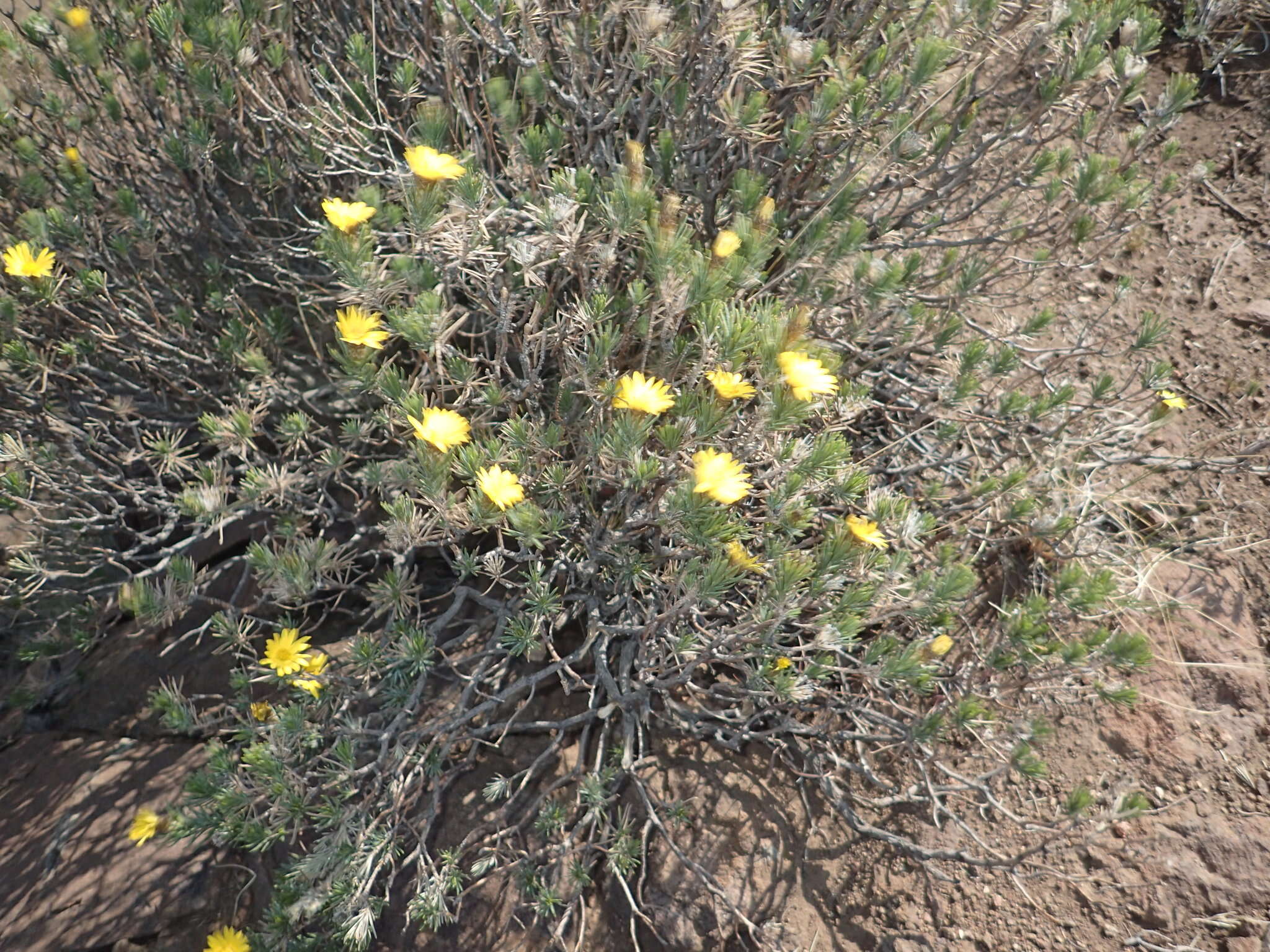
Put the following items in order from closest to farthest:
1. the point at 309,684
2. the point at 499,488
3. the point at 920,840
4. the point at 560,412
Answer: the point at 499,488
the point at 309,684
the point at 560,412
the point at 920,840

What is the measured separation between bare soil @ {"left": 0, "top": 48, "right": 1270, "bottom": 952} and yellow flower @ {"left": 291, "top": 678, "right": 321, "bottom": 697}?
0.72 m

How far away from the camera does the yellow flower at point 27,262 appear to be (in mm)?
2264

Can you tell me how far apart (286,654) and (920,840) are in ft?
6.00

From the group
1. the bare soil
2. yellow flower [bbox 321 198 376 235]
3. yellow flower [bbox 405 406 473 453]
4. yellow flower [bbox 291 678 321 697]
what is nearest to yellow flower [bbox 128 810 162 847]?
the bare soil

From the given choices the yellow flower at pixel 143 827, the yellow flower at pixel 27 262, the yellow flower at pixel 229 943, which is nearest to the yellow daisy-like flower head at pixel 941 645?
the yellow flower at pixel 229 943

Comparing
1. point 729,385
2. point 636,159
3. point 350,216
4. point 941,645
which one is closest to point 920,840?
point 941,645

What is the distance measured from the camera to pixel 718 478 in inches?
68.9

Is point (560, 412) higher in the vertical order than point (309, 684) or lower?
higher

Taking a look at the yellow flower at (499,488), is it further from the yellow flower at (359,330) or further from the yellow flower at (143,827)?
the yellow flower at (143,827)

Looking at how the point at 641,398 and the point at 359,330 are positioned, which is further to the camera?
the point at 359,330

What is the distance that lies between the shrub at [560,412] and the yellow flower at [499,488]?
0.02m

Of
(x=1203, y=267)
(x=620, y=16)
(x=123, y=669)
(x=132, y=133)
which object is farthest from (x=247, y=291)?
(x=1203, y=267)

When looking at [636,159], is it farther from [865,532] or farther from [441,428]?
[865,532]

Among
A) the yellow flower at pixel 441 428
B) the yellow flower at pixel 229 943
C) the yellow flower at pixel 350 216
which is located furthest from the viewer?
the yellow flower at pixel 229 943
